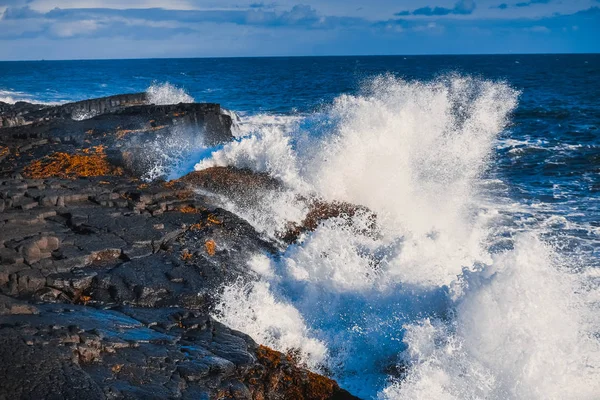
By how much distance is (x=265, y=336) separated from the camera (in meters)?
7.32

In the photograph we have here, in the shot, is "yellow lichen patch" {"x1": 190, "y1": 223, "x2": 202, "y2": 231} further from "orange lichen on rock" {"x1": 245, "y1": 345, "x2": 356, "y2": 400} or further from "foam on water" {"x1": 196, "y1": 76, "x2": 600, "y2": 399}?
"orange lichen on rock" {"x1": 245, "y1": 345, "x2": 356, "y2": 400}

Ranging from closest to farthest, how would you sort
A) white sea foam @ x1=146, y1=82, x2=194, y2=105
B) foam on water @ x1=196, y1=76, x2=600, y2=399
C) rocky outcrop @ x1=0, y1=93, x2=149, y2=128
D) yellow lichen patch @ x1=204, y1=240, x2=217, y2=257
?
foam on water @ x1=196, y1=76, x2=600, y2=399 → yellow lichen patch @ x1=204, y1=240, x2=217, y2=257 → rocky outcrop @ x1=0, y1=93, x2=149, y2=128 → white sea foam @ x1=146, y1=82, x2=194, y2=105

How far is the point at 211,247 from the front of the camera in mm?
9062

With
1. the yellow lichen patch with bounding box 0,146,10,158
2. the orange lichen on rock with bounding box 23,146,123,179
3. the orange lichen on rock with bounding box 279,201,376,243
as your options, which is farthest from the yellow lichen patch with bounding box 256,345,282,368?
the yellow lichen patch with bounding box 0,146,10,158

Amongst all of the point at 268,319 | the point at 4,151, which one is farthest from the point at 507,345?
the point at 4,151

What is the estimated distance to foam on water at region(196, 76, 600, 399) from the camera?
21.8ft

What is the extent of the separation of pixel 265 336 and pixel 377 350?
57.8 inches

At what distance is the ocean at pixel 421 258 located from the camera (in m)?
6.77

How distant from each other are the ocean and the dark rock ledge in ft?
2.41

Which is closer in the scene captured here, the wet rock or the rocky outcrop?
the wet rock

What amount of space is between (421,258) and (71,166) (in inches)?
312

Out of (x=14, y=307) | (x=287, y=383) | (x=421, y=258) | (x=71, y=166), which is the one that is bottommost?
(x=287, y=383)

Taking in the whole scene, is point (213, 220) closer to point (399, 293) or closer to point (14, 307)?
point (399, 293)

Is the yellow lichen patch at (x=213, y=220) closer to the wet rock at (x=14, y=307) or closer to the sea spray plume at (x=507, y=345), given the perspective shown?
the wet rock at (x=14, y=307)
